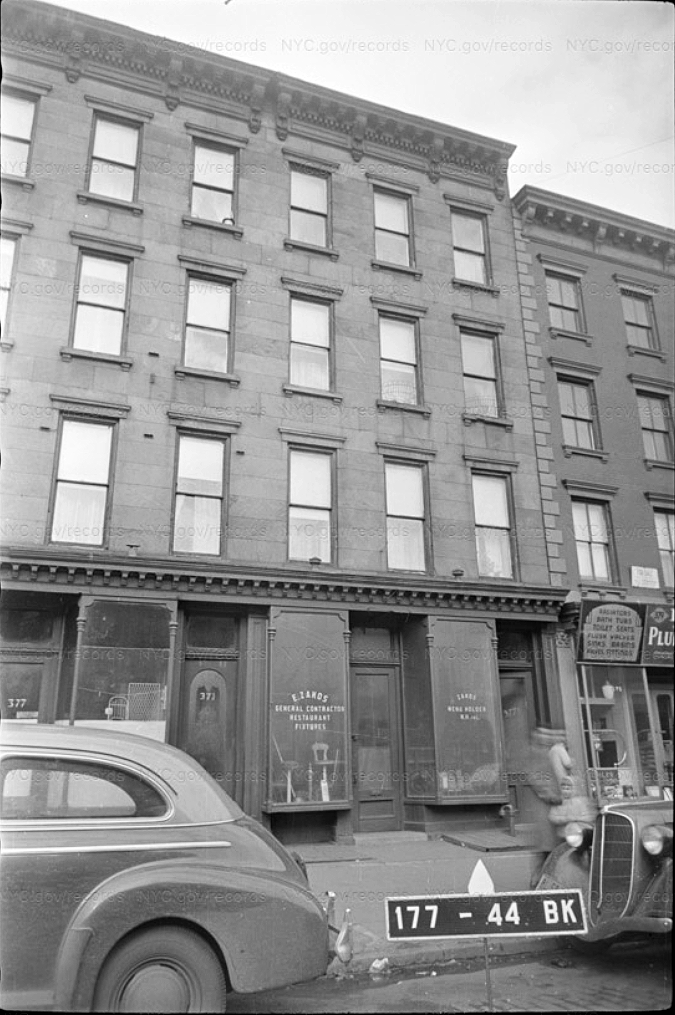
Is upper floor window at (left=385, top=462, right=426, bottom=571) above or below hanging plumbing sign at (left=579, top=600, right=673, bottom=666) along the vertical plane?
above

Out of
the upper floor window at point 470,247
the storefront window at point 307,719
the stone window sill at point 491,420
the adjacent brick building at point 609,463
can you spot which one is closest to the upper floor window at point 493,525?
the adjacent brick building at point 609,463

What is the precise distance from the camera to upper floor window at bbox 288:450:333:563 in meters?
9.62

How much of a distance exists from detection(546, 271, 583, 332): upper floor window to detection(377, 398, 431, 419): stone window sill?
96.0 inches

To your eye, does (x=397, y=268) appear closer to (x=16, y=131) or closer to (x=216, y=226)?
(x=216, y=226)

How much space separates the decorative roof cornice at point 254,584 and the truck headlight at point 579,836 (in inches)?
194

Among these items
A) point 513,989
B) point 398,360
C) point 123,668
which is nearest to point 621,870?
point 513,989

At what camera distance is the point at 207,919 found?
3.41 m

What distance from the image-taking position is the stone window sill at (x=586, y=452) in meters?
8.82

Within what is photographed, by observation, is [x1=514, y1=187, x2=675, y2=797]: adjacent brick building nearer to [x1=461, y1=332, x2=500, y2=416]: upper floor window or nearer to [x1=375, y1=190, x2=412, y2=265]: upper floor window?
[x1=461, y1=332, x2=500, y2=416]: upper floor window

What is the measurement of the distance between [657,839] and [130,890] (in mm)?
3242

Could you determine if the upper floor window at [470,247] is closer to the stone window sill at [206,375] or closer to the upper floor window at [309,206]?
the upper floor window at [309,206]

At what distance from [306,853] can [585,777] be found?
319 centimetres

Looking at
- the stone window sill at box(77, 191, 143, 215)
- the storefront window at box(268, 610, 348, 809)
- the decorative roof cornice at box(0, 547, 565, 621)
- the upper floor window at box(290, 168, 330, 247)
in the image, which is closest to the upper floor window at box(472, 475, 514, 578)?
the decorative roof cornice at box(0, 547, 565, 621)

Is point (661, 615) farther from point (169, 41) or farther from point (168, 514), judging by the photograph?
point (169, 41)
